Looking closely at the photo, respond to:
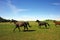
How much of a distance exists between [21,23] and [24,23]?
0.52 meters

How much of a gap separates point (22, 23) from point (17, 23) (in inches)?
35.1

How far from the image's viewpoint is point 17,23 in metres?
23.2

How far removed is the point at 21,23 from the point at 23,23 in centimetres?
35

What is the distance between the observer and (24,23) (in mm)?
23094

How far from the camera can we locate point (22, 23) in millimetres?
23000

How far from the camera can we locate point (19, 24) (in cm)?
2305

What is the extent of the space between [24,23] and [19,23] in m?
0.85

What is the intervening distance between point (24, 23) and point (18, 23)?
40.5 inches

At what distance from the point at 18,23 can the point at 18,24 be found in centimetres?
17

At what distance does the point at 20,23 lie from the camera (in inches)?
905

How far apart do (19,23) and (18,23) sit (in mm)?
181

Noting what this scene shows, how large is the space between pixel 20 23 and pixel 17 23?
57 centimetres

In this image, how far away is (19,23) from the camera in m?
23.1
